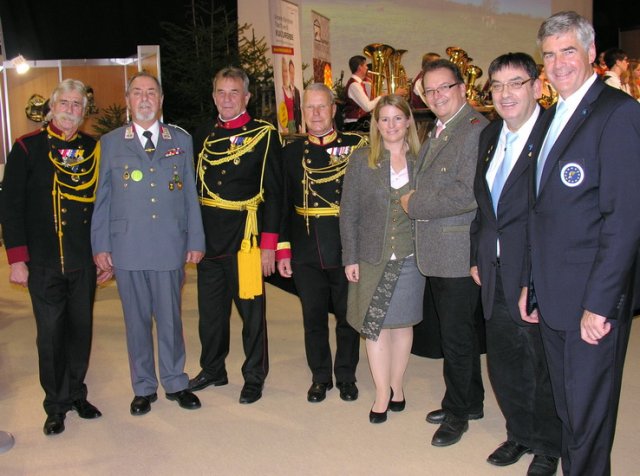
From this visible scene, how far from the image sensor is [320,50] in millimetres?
8438

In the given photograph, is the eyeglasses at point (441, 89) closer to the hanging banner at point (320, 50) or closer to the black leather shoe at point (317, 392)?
the black leather shoe at point (317, 392)

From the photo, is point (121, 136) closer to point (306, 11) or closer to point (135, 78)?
point (135, 78)

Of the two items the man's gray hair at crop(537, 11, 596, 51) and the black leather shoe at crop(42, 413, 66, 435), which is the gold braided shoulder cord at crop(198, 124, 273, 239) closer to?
the black leather shoe at crop(42, 413, 66, 435)

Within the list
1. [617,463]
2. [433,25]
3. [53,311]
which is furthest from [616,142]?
[433,25]

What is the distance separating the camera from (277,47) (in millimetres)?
6914

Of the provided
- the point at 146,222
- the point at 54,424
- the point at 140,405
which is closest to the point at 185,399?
the point at 140,405

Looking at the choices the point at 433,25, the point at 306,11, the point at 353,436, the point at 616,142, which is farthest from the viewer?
the point at 433,25

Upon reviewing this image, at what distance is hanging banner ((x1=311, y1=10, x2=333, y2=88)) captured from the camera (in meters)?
8.21

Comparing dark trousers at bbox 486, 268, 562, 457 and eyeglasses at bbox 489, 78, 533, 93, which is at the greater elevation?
eyeglasses at bbox 489, 78, 533, 93

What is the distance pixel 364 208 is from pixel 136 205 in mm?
1117

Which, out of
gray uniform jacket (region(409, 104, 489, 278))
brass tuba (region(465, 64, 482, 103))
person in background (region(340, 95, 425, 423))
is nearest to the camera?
gray uniform jacket (region(409, 104, 489, 278))

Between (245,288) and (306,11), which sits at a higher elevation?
(306,11)

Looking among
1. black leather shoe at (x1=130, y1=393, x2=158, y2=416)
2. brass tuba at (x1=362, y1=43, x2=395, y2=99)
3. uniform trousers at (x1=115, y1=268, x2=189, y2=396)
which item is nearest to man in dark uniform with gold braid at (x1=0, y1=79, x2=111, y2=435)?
uniform trousers at (x1=115, y1=268, x2=189, y2=396)

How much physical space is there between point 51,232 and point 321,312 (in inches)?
55.9
